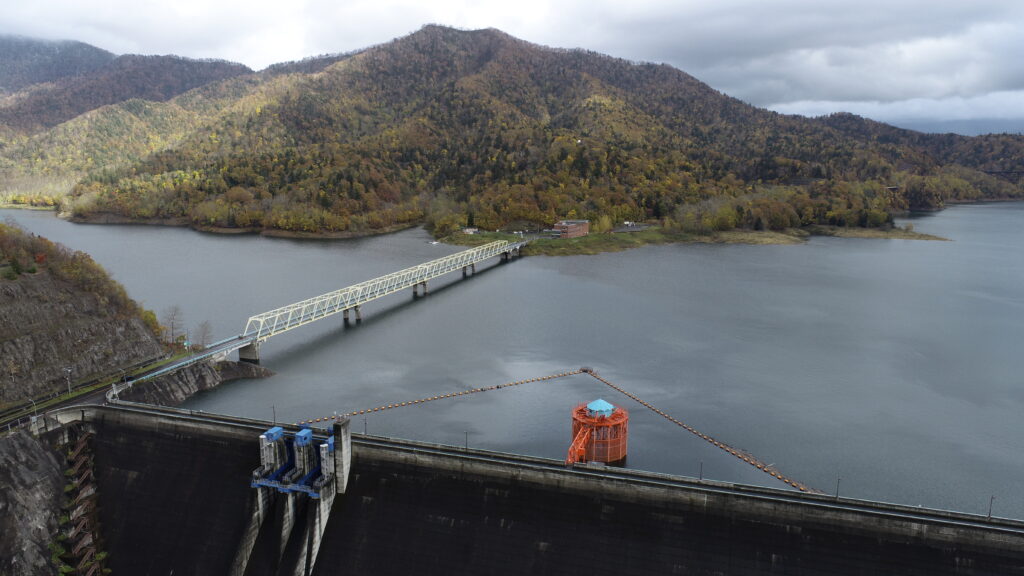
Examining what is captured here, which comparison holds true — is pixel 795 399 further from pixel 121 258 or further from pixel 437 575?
pixel 121 258

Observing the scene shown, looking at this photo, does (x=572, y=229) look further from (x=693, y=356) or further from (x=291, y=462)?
(x=291, y=462)

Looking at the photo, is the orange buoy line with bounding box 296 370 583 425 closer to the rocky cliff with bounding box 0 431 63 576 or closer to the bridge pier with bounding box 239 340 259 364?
the bridge pier with bounding box 239 340 259 364

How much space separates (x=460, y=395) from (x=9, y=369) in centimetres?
2852

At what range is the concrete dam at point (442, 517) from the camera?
22422 mm

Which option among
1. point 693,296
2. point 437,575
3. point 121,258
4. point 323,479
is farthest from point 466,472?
point 121,258

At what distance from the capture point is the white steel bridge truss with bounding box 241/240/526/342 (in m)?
61.7

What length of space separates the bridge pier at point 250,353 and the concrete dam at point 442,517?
26.3m

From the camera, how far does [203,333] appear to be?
62.3 m

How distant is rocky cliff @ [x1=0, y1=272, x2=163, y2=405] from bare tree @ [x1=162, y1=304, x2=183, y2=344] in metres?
7.48

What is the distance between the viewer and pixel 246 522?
86.2ft

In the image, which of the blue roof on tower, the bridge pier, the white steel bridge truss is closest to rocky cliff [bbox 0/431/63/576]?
the blue roof on tower

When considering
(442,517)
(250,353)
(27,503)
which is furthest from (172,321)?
(442,517)

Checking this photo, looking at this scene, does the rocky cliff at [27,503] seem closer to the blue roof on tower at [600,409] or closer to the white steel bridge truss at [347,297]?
the blue roof on tower at [600,409]

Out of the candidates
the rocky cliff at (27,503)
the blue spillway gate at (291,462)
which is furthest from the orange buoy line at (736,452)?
the rocky cliff at (27,503)
